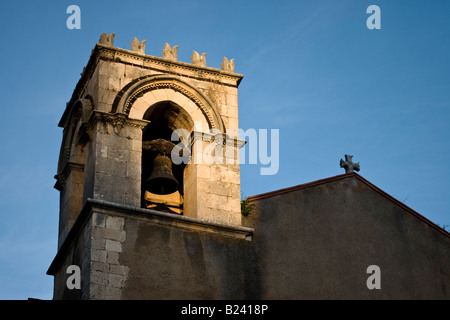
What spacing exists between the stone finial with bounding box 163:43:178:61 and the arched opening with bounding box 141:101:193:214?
1.03 m

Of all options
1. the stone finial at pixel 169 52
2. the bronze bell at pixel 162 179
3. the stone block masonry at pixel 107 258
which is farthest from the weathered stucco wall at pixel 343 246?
the stone finial at pixel 169 52

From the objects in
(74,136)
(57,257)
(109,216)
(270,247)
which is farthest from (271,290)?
(74,136)

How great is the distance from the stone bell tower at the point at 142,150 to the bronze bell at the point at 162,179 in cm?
2

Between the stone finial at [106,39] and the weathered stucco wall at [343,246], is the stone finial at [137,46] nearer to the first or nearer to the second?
the stone finial at [106,39]

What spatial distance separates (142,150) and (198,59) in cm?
228

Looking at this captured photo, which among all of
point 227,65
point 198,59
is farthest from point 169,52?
point 227,65

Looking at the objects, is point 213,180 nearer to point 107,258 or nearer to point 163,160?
point 163,160

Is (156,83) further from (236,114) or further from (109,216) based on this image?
(109,216)

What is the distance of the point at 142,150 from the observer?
18875mm

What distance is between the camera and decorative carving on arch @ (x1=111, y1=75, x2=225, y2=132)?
59.0 ft

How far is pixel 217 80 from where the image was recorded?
19.0 metres

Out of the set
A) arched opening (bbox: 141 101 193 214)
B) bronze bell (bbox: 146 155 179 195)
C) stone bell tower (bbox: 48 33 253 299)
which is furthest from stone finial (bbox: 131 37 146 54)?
bronze bell (bbox: 146 155 179 195)
